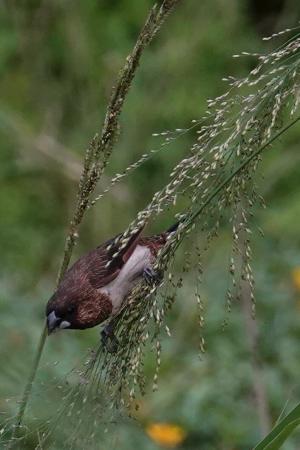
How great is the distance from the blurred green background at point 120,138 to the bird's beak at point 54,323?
2061 millimetres

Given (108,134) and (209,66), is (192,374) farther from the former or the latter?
(209,66)

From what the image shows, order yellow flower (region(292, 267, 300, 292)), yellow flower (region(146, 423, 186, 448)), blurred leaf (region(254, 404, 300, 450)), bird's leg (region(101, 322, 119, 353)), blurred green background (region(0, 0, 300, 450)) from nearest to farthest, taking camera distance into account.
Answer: blurred leaf (region(254, 404, 300, 450)) → bird's leg (region(101, 322, 119, 353)) → yellow flower (region(146, 423, 186, 448)) → yellow flower (region(292, 267, 300, 292)) → blurred green background (region(0, 0, 300, 450))

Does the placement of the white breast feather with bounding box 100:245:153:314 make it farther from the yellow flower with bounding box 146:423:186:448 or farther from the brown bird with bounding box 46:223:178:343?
the yellow flower with bounding box 146:423:186:448

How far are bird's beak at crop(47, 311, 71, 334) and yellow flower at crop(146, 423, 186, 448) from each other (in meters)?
1.32

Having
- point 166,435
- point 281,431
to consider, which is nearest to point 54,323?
point 281,431

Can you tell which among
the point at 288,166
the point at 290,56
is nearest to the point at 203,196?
the point at 290,56

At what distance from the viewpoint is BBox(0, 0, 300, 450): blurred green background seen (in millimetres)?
4160

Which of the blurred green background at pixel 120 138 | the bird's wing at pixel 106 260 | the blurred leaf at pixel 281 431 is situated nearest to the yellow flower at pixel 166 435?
the blurred green background at pixel 120 138

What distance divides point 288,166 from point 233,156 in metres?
3.77

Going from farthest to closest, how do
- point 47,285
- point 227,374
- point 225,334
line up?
point 47,285, point 225,334, point 227,374

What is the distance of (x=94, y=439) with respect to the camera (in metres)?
1.58

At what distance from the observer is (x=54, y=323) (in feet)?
5.85

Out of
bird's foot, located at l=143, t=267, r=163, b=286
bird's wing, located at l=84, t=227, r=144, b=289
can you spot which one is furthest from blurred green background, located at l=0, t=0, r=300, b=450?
bird's foot, located at l=143, t=267, r=163, b=286

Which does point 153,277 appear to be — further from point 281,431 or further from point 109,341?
point 281,431
